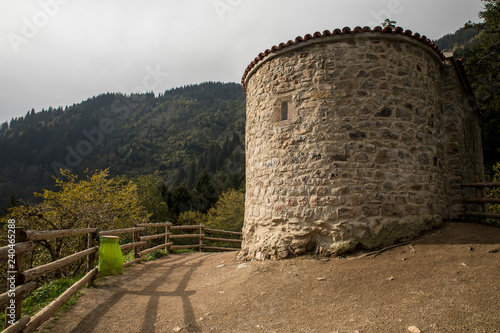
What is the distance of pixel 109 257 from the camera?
18.3 feet

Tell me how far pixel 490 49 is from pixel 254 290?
19.2m

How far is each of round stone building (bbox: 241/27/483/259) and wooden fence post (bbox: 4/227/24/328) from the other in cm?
424

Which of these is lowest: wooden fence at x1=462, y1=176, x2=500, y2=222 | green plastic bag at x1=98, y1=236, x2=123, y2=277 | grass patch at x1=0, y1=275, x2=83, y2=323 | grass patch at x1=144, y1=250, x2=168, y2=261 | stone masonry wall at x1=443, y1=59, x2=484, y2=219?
grass patch at x1=144, y1=250, x2=168, y2=261

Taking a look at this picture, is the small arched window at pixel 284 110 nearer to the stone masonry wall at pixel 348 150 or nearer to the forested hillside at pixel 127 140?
the stone masonry wall at pixel 348 150

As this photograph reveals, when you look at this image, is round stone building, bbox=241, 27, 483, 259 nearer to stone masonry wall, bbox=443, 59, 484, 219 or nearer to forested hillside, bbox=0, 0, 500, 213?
stone masonry wall, bbox=443, 59, 484, 219

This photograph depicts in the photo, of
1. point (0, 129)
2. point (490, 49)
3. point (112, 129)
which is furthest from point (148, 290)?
point (0, 129)

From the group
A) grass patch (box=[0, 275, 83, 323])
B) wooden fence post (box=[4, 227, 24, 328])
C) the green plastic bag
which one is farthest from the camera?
the green plastic bag

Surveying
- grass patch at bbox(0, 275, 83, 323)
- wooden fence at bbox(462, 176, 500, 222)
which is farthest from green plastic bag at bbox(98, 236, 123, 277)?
wooden fence at bbox(462, 176, 500, 222)

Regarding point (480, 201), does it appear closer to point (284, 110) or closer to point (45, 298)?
point (284, 110)

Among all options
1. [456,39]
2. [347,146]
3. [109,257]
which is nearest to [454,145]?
[347,146]

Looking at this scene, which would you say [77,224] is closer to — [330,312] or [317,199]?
[317,199]

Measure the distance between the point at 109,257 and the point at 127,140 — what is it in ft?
281

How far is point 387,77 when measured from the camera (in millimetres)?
6039

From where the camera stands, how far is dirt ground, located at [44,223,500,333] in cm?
331
